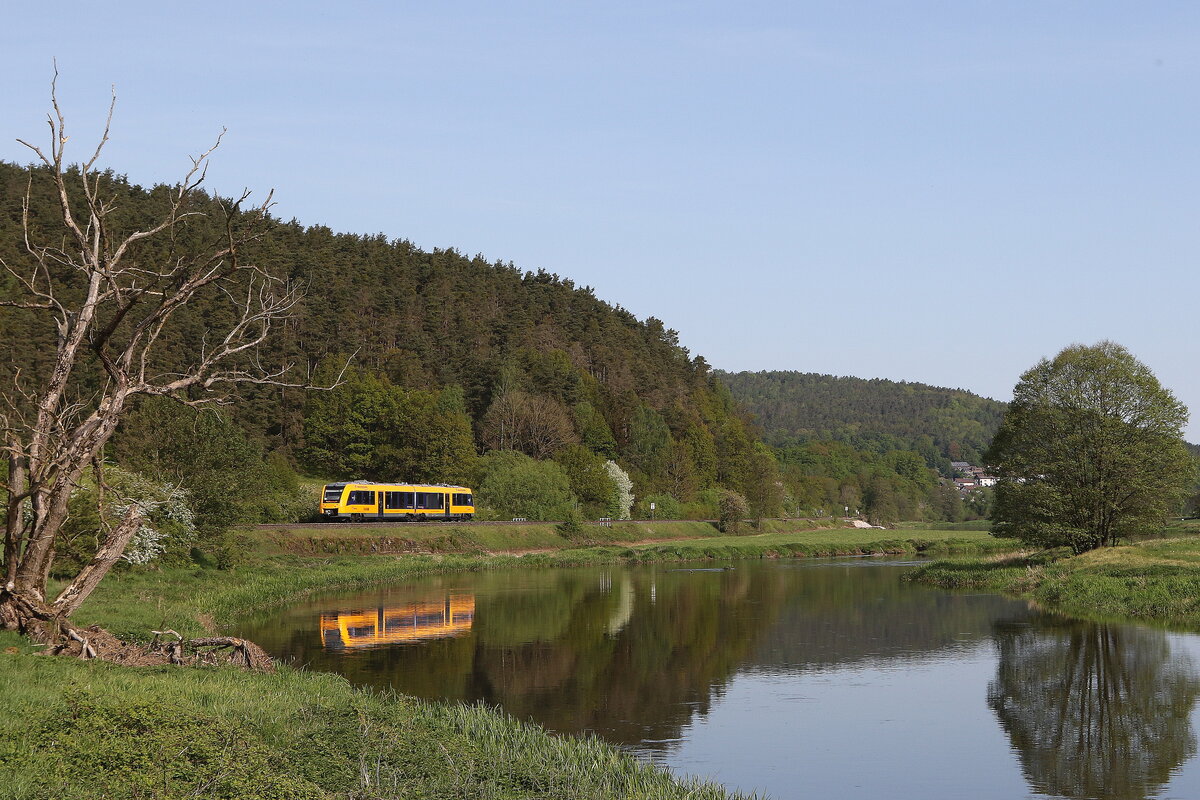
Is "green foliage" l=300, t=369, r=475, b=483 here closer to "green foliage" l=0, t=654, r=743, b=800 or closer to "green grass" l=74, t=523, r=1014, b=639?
"green grass" l=74, t=523, r=1014, b=639

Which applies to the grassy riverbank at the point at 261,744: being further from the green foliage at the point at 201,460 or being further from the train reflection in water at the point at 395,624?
the green foliage at the point at 201,460

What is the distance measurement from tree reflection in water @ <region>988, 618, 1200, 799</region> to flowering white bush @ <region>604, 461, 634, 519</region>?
68.2 metres

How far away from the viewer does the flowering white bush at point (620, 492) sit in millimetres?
101688

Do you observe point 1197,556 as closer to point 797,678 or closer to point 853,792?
point 797,678

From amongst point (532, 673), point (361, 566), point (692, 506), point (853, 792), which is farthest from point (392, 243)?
point (853, 792)

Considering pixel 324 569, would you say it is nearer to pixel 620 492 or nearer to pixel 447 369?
pixel 620 492

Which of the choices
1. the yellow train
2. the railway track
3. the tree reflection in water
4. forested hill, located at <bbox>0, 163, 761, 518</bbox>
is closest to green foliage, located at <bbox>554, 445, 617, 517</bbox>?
forested hill, located at <bbox>0, 163, 761, 518</bbox>

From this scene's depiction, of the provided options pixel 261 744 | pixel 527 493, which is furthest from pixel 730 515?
pixel 261 744

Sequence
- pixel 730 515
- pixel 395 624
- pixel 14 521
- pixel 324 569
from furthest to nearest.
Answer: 1. pixel 730 515
2. pixel 324 569
3. pixel 395 624
4. pixel 14 521

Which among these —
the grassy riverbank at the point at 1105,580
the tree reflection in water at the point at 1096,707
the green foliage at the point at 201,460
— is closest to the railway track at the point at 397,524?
the green foliage at the point at 201,460

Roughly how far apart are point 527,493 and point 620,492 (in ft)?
61.7

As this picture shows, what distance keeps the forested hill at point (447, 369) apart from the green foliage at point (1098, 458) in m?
44.5

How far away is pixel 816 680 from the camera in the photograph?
2681 centimetres

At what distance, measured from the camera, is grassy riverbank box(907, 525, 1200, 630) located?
37344mm
